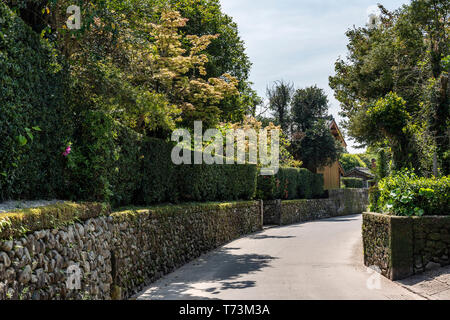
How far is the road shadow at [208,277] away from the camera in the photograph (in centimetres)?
974

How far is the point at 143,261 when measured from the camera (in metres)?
10.9

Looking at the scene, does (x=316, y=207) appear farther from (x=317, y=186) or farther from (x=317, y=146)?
(x=317, y=146)

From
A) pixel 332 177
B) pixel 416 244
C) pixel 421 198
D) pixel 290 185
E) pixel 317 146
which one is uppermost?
pixel 317 146

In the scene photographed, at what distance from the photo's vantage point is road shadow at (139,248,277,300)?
974 cm

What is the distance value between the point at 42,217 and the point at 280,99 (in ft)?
147

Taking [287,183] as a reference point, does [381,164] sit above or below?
above

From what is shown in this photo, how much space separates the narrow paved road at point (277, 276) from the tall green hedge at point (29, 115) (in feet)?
11.9

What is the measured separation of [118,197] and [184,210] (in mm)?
4122

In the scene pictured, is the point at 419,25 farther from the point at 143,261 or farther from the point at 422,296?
the point at 143,261

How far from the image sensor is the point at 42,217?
5781 mm

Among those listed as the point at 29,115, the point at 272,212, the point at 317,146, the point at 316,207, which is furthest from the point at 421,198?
the point at 317,146

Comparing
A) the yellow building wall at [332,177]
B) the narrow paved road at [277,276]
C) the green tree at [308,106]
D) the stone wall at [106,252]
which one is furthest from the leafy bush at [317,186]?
the stone wall at [106,252]

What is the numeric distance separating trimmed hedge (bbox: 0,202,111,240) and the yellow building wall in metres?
43.0

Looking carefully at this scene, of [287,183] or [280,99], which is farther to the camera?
[280,99]
